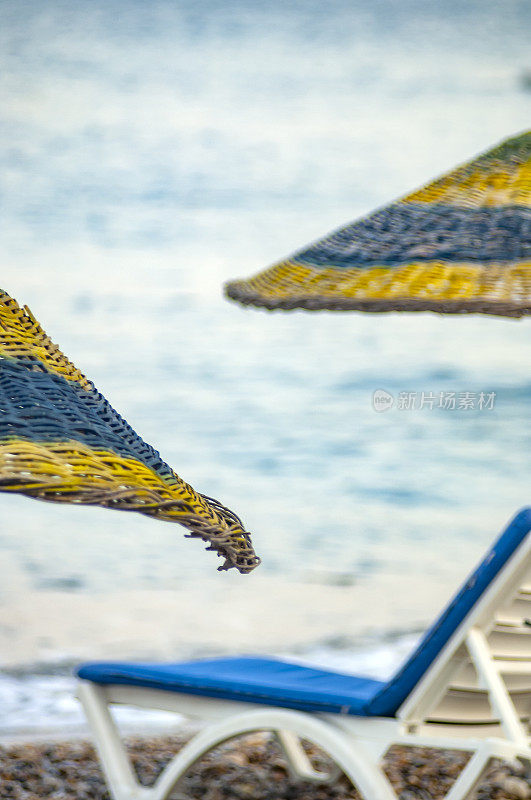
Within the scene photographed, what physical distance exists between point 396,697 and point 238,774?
1059 millimetres

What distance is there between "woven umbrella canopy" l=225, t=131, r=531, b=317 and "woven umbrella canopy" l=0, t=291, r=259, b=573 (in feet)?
1.54

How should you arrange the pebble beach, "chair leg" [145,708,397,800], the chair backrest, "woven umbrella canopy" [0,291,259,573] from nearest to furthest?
1. "woven umbrella canopy" [0,291,259,573]
2. the chair backrest
3. "chair leg" [145,708,397,800]
4. the pebble beach

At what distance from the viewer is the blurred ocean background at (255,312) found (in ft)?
16.4

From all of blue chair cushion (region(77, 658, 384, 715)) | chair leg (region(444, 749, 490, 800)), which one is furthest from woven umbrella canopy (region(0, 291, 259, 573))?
chair leg (region(444, 749, 490, 800))

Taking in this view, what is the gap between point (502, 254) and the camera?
2.16 meters

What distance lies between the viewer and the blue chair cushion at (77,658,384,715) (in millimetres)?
2123

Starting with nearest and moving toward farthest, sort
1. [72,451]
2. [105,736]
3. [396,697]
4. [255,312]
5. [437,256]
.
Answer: [72,451] < [396,697] < [437,256] < [105,736] < [255,312]

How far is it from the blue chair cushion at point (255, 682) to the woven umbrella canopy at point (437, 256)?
2.67 feet

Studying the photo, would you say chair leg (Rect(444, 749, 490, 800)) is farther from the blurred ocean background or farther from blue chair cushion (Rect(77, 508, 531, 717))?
the blurred ocean background

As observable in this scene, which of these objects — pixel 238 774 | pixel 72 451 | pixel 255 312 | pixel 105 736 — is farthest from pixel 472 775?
pixel 255 312

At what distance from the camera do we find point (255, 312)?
5113 mm

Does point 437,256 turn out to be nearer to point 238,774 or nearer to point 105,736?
point 105,736

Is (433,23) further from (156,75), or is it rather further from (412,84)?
(156,75)

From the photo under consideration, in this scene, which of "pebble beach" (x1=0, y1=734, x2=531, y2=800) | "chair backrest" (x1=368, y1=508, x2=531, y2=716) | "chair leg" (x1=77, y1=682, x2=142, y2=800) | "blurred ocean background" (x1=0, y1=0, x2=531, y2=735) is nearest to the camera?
"chair backrest" (x1=368, y1=508, x2=531, y2=716)
